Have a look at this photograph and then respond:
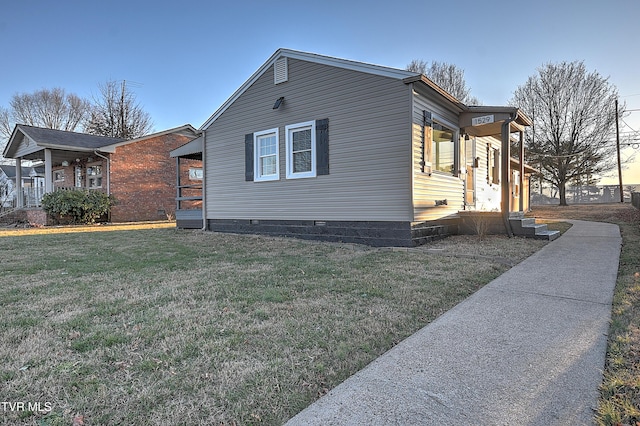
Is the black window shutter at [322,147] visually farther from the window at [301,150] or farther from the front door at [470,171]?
the front door at [470,171]

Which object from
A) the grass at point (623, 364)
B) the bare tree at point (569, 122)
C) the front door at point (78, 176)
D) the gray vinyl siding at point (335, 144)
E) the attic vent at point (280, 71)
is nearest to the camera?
the grass at point (623, 364)

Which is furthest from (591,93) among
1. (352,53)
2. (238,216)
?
(238,216)

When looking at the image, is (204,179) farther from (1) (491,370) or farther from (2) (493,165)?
(1) (491,370)

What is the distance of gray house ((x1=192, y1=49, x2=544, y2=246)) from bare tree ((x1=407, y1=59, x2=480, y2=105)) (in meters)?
16.3

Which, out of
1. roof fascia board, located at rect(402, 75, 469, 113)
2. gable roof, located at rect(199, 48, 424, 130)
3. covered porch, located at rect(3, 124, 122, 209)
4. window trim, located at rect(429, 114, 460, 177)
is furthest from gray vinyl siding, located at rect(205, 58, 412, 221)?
covered porch, located at rect(3, 124, 122, 209)

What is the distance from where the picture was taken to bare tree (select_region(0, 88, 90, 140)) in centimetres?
2984

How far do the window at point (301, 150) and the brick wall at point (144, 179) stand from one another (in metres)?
11.9

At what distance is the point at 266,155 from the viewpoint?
9539 millimetres

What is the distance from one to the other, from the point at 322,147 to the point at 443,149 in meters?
3.22

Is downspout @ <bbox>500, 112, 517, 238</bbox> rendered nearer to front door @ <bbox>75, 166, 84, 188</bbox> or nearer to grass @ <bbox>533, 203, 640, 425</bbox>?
grass @ <bbox>533, 203, 640, 425</bbox>

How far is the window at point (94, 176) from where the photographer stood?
17.4 metres

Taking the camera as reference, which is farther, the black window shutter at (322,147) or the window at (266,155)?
the window at (266,155)

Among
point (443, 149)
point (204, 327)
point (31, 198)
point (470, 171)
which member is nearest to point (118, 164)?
point (31, 198)

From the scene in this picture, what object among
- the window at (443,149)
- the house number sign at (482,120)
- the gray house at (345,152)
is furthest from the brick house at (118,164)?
the house number sign at (482,120)
